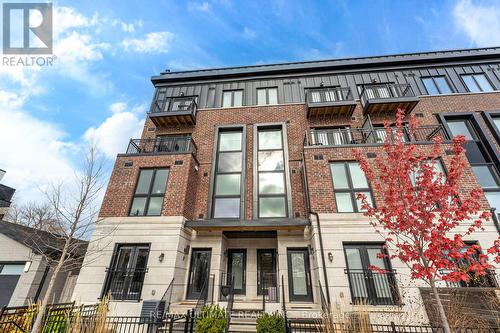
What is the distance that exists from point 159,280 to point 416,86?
55.0 feet

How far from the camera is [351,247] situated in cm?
763

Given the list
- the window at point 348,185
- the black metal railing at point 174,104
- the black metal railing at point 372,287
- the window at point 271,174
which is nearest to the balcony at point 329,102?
the window at point 271,174

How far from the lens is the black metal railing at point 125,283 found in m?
7.66

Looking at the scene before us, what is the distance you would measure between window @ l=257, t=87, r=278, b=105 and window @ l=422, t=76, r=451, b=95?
9.02 metres

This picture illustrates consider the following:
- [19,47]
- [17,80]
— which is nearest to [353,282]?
[19,47]

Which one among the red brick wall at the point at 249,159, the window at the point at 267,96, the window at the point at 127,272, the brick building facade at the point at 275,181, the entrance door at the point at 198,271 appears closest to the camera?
the brick building facade at the point at 275,181

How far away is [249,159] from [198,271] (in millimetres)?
5671

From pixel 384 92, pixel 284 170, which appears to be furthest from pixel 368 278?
pixel 384 92

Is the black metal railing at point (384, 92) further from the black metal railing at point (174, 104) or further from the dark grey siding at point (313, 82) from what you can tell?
the black metal railing at point (174, 104)

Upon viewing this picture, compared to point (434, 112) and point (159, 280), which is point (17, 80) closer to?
point (159, 280)

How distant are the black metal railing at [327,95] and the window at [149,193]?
28.7 ft

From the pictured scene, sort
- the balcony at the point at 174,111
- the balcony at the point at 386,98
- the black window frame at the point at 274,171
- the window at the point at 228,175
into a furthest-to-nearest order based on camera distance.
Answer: the balcony at the point at 174,111, the balcony at the point at 386,98, the window at the point at 228,175, the black window frame at the point at 274,171

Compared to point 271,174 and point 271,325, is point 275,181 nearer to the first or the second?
point 271,174

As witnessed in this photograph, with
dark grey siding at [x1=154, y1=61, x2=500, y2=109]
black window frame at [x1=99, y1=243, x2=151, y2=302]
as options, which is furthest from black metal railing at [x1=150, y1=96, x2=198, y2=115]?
black window frame at [x1=99, y1=243, x2=151, y2=302]
